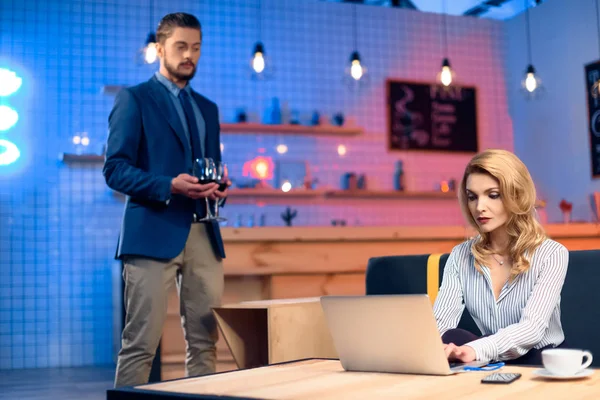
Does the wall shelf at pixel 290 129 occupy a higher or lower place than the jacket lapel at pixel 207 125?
higher

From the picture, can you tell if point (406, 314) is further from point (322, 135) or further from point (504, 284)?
point (322, 135)

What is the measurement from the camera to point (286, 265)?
399 cm

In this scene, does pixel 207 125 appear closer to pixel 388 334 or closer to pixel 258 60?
pixel 388 334

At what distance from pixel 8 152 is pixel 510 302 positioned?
4.66 m

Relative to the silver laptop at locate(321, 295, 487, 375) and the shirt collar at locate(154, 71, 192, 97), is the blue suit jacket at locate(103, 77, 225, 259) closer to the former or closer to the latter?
the shirt collar at locate(154, 71, 192, 97)

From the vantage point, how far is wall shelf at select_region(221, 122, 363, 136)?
6.19 metres

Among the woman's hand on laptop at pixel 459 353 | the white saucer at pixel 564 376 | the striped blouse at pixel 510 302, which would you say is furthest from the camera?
the striped blouse at pixel 510 302

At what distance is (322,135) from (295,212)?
84 cm

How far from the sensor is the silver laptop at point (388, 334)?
1.40m

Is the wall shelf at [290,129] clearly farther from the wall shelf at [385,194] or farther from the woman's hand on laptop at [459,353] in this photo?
the woman's hand on laptop at [459,353]

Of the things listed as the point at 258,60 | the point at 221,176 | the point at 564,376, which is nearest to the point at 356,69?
the point at 258,60

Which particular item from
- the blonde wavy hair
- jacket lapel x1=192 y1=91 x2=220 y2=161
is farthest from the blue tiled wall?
the blonde wavy hair

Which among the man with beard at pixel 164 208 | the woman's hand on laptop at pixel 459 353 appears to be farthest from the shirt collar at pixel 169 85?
the woman's hand on laptop at pixel 459 353

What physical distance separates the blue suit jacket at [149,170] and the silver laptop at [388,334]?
1.13 m
